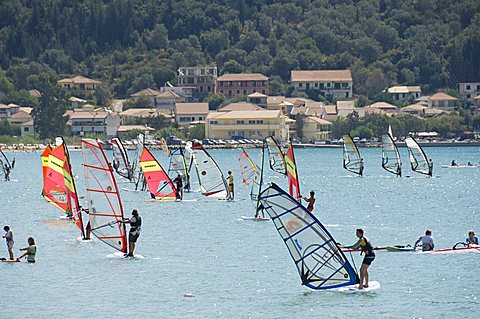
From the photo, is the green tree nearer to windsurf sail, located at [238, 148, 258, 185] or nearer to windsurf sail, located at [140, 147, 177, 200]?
windsurf sail, located at [238, 148, 258, 185]

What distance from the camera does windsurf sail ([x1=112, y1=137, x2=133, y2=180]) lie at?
73.2m

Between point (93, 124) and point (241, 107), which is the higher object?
point (241, 107)

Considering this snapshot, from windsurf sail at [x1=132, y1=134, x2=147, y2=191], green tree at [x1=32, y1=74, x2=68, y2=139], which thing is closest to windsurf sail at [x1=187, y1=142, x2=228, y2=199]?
windsurf sail at [x1=132, y1=134, x2=147, y2=191]

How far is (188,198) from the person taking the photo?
61.9 m

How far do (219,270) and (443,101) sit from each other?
15382cm

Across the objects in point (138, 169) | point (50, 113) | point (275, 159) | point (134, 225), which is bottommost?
point (138, 169)

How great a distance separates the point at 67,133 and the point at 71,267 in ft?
453

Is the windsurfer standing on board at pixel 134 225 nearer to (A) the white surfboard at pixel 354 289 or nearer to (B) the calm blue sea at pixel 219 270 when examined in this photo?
(B) the calm blue sea at pixel 219 270

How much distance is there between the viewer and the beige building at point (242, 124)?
173 metres

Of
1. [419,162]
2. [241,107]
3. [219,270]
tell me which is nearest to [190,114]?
[241,107]

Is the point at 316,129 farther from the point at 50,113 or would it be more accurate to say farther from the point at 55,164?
the point at 55,164

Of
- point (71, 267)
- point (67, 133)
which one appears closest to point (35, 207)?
point (71, 267)

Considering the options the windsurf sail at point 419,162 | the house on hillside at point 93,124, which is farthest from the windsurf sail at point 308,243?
the house on hillside at point 93,124

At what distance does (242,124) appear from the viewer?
573ft
